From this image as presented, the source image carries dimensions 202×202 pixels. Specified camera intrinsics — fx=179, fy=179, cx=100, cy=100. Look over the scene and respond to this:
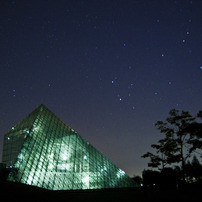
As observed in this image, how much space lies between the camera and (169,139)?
18031 millimetres

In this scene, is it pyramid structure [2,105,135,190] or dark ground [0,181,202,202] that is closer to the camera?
dark ground [0,181,202,202]

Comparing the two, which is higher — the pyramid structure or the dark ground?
the pyramid structure

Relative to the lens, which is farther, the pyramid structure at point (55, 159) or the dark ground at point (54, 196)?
the pyramid structure at point (55, 159)

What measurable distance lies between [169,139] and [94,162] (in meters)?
9.52

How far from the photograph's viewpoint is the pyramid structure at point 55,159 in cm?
1596

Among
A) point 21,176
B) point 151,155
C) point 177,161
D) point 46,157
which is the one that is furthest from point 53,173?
point 177,161

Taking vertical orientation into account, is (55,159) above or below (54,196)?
above

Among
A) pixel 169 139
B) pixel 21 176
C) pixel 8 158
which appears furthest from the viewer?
pixel 8 158

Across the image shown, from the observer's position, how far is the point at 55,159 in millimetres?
18875

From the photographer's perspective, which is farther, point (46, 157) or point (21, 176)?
point (46, 157)

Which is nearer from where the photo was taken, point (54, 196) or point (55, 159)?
point (54, 196)

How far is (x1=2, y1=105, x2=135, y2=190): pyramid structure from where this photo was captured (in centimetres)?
1596

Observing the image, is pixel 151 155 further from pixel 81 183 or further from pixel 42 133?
pixel 42 133

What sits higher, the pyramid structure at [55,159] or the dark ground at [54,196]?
the pyramid structure at [55,159]
